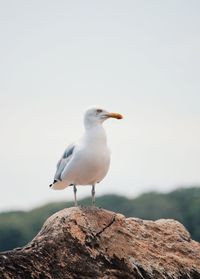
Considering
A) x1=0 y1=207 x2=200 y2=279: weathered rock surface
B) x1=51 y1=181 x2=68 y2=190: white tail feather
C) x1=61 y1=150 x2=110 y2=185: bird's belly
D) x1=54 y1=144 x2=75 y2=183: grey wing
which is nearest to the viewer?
x1=0 y1=207 x2=200 y2=279: weathered rock surface

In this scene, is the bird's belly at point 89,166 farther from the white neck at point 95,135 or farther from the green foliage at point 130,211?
the green foliage at point 130,211

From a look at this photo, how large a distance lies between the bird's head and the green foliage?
4600 centimetres

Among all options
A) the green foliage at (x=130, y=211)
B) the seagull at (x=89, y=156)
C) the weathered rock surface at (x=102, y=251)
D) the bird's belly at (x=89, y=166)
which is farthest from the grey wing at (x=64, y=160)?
the green foliage at (x=130, y=211)

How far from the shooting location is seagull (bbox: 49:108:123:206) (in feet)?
50.9

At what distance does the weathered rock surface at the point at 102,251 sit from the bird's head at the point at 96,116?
2057 mm

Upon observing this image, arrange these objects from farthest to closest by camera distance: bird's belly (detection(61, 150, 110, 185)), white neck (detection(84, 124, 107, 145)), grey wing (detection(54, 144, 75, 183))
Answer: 1. grey wing (detection(54, 144, 75, 183))
2. white neck (detection(84, 124, 107, 145))
3. bird's belly (detection(61, 150, 110, 185))

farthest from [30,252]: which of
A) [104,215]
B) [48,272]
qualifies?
[104,215]

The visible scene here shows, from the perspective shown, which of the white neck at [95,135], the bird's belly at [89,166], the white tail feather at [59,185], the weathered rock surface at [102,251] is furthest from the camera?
the white tail feather at [59,185]

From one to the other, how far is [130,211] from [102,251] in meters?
55.0

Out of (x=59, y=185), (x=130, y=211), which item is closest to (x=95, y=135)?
Result: (x=59, y=185)

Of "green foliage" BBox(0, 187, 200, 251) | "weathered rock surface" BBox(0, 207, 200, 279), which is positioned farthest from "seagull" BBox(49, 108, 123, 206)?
"green foliage" BBox(0, 187, 200, 251)

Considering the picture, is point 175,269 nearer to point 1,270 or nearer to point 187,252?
point 187,252

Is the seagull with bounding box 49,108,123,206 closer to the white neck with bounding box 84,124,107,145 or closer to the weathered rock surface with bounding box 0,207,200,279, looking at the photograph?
the white neck with bounding box 84,124,107,145

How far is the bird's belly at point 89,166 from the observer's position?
15.5m
